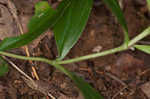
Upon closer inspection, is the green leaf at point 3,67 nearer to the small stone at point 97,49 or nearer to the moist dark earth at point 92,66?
the moist dark earth at point 92,66

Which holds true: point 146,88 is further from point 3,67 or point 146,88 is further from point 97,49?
point 3,67

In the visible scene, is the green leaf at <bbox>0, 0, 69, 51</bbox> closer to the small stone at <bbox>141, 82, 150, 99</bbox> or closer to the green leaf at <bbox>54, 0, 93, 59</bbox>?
the green leaf at <bbox>54, 0, 93, 59</bbox>

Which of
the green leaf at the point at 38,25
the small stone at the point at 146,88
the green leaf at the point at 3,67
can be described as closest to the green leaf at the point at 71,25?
the green leaf at the point at 38,25

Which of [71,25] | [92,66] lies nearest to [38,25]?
[71,25]

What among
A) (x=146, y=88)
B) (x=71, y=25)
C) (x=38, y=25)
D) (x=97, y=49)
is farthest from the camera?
(x=97, y=49)

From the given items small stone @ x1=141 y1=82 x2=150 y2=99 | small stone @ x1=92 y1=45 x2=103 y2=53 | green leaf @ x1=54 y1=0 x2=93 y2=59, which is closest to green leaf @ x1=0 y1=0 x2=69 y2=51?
green leaf @ x1=54 y1=0 x2=93 y2=59

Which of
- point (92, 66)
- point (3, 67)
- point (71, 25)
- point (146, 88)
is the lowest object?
point (146, 88)
